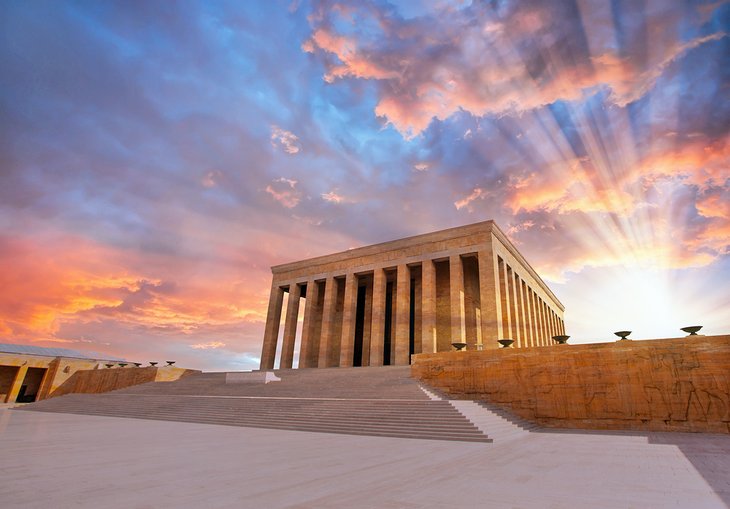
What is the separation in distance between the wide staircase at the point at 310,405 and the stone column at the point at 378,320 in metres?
7.45

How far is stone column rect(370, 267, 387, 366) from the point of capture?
2891 centimetres

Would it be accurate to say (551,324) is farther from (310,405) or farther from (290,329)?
(310,405)

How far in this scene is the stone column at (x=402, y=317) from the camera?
27.4 m

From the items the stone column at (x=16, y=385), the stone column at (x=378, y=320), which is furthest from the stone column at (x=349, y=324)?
the stone column at (x=16, y=385)

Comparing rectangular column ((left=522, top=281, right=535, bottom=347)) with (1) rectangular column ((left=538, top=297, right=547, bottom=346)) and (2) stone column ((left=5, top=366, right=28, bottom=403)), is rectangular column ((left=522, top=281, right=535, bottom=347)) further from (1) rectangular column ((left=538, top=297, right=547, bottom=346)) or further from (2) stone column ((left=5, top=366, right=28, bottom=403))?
(2) stone column ((left=5, top=366, right=28, bottom=403))

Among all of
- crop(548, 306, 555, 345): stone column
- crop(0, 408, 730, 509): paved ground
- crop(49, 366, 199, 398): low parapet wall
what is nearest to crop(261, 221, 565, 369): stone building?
crop(548, 306, 555, 345): stone column

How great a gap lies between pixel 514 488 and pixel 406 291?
2446cm

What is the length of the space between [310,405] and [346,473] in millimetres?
8576

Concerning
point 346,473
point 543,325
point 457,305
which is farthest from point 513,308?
point 346,473

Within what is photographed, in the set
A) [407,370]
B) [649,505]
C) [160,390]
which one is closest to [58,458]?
[649,505]

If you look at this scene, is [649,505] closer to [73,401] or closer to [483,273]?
[483,273]

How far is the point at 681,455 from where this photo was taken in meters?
7.70

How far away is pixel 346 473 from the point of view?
5367 millimetres

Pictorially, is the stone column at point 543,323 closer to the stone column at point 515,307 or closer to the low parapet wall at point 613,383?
the stone column at point 515,307
